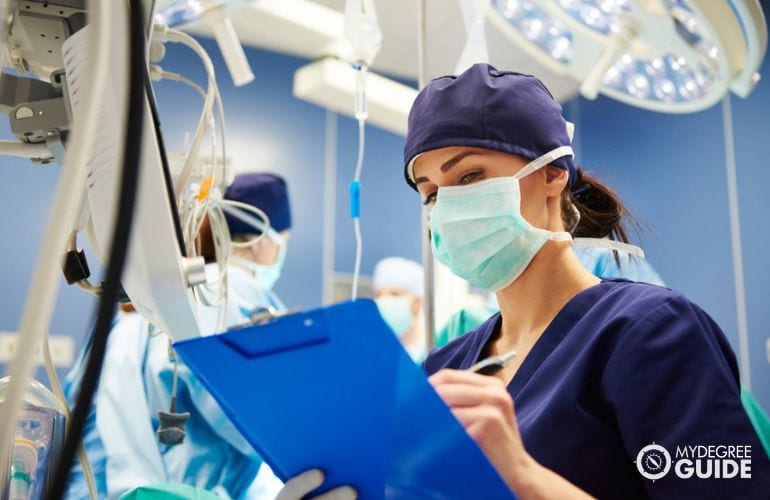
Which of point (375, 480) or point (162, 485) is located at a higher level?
point (375, 480)

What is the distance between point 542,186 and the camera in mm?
1191

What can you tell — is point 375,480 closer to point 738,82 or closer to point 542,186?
point 542,186

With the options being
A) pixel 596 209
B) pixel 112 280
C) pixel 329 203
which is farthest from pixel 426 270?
pixel 329 203

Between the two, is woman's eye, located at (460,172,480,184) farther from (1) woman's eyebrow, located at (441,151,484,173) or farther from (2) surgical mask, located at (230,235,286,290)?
(2) surgical mask, located at (230,235,286,290)

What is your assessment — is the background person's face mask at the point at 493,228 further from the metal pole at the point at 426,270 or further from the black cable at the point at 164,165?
the black cable at the point at 164,165

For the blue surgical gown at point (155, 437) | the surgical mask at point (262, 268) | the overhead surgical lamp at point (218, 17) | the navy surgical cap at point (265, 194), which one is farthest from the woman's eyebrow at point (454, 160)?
the navy surgical cap at point (265, 194)

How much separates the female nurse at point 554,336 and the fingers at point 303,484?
14 cm

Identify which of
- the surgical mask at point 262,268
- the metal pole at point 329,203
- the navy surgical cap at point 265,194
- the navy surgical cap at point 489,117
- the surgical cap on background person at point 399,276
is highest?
the navy surgical cap at point 489,117

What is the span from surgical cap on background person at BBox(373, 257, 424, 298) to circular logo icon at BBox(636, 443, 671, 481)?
2.77m

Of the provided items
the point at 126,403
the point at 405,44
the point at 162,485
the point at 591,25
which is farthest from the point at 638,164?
the point at 162,485

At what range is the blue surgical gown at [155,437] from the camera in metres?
1.59

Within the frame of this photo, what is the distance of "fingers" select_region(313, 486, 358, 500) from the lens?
701 millimetres

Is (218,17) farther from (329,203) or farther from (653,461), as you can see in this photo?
(329,203)

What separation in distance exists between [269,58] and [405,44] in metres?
0.68
